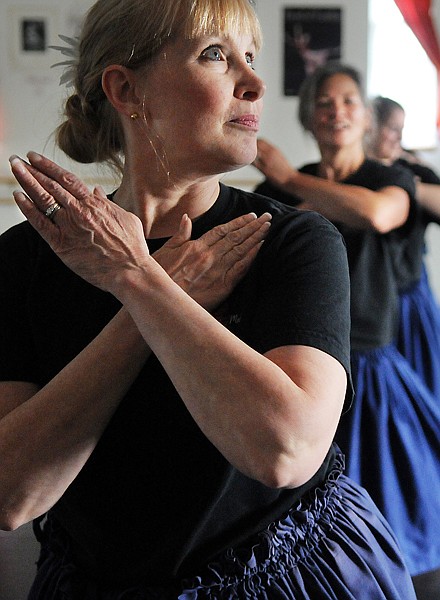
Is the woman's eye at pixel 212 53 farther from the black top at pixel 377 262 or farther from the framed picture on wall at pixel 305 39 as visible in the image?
the framed picture on wall at pixel 305 39

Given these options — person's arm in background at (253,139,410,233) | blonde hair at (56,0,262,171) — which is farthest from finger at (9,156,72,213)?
person's arm in background at (253,139,410,233)

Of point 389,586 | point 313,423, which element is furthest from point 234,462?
point 389,586

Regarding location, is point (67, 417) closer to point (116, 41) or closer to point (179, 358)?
point (179, 358)

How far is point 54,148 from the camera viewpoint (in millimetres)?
1396

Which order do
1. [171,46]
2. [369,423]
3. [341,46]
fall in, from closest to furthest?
[171,46], [369,423], [341,46]

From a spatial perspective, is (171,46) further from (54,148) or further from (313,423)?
(313,423)

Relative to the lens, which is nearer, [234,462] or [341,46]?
[234,462]

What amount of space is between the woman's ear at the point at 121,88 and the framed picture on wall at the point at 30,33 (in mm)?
3790

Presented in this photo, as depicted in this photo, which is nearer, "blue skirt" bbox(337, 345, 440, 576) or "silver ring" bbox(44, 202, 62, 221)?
"silver ring" bbox(44, 202, 62, 221)

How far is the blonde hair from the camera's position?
116 cm

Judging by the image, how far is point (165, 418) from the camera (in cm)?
109

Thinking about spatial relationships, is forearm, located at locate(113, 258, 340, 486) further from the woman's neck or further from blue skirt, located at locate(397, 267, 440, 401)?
blue skirt, located at locate(397, 267, 440, 401)

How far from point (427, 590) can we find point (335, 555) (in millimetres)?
762

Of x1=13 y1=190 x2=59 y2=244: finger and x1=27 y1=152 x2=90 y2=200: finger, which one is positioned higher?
x1=27 y1=152 x2=90 y2=200: finger
